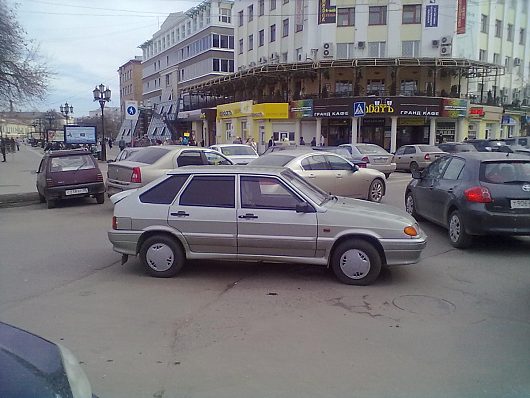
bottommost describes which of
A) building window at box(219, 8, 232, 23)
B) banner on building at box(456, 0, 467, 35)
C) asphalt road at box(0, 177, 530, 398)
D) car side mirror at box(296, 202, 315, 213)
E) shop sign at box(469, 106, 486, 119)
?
asphalt road at box(0, 177, 530, 398)

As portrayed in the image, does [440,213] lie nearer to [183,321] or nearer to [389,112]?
[183,321]

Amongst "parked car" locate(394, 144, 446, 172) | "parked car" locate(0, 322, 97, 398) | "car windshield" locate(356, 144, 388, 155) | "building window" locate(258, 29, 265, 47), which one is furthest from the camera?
"building window" locate(258, 29, 265, 47)

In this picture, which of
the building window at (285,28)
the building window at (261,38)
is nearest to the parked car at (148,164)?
the building window at (285,28)

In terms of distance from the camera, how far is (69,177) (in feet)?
40.2

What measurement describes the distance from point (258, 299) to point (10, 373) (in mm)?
3429

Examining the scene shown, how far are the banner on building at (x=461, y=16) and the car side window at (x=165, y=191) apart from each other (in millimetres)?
37970

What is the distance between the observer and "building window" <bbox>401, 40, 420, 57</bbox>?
38406 mm

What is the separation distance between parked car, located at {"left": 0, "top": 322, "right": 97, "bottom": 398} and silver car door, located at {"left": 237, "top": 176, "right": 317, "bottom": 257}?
355 centimetres

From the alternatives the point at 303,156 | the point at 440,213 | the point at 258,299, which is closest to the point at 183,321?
the point at 258,299

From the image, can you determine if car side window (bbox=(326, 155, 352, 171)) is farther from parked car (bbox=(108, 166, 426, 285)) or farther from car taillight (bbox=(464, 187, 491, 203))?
parked car (bbox=(108, 166, 426, 285))

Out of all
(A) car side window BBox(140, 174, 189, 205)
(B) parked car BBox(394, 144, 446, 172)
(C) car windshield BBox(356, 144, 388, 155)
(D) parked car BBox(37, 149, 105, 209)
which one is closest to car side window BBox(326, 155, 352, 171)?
(A) car side window BBox(140, 174, 189, 205)

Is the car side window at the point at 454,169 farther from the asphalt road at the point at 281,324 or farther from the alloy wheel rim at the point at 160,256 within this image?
the alloy wheel rim at the point at 160,256

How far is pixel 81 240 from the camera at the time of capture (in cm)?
834

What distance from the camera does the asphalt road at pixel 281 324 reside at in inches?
137
